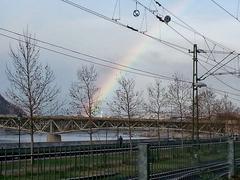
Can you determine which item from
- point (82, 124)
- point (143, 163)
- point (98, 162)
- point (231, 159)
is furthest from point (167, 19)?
point (82, 124)

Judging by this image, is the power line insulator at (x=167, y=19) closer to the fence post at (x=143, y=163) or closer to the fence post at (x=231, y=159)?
the fence post at (x=231, y=159)

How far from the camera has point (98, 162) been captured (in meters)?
8.23

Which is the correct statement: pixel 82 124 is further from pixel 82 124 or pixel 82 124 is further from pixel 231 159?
pixel 231 159

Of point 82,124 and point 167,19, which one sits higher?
point 167,19

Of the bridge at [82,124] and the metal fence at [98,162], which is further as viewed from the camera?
the bridge at [82,124]

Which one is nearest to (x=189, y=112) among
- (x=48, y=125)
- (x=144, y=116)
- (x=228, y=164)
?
(x=144, y=116)

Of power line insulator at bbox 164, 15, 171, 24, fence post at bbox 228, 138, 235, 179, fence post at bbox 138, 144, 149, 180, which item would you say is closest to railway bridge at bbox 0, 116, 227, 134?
power line insulator at bbox 164, 15, 171, 24

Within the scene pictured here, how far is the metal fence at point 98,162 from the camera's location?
733 cm

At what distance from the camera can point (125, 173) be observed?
29.1 feet

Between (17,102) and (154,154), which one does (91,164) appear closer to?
(154,154)

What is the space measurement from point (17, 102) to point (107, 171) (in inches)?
1165

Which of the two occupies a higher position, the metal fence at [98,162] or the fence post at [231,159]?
the metal fence at [98,162]

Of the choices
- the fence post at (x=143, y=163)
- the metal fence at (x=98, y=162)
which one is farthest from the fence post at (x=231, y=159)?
the fence post at (x=143, y=163)

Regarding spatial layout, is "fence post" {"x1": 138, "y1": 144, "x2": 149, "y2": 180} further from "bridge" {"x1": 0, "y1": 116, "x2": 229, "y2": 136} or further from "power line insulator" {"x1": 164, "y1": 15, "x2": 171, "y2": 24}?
"bridge" {"x1": 0, "y1": 116, "x2": 229, "y2": 136}
